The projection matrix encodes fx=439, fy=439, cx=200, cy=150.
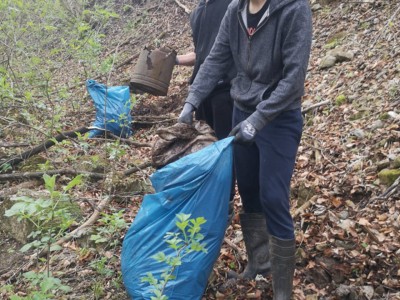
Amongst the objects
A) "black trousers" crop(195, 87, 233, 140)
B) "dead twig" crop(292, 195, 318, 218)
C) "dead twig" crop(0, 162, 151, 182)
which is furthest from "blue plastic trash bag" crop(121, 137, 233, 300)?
"dead twig" crop(0, 162, 151, 182)

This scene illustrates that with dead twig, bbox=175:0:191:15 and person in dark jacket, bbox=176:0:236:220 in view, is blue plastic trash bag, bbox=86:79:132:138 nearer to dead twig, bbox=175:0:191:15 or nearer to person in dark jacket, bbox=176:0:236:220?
person in dark jacket, bbox=176:0:236:220

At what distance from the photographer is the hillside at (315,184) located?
9.59ft

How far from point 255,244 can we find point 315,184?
3.84 feet

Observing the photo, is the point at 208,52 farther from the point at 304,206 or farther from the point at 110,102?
the point at 110,102

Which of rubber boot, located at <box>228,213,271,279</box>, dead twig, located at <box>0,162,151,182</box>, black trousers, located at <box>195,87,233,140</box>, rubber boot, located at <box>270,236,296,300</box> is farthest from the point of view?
dead twig, located at <box>0,162,151,182</box>

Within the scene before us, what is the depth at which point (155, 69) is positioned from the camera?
17.0 ft

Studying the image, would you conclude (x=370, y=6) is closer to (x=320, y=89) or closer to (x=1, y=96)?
(x=320, y=89)

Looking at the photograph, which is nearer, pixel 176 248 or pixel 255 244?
pixel 176 248

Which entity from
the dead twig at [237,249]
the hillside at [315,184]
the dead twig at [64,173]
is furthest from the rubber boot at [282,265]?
the dead twig at [64,173]

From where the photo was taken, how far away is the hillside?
292 centimetres

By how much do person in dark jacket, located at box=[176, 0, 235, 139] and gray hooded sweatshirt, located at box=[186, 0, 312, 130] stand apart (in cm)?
52

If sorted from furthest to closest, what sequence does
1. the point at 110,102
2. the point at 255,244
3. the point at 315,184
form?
the point at 110,102, the point at 315,184, the point at 255,244

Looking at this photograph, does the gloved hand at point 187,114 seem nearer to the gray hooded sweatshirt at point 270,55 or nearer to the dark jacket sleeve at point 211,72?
the dark jacket sleeve at point 211,72

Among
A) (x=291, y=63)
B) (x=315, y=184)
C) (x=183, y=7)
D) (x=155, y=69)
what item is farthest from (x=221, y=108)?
(x=183, y=7)
